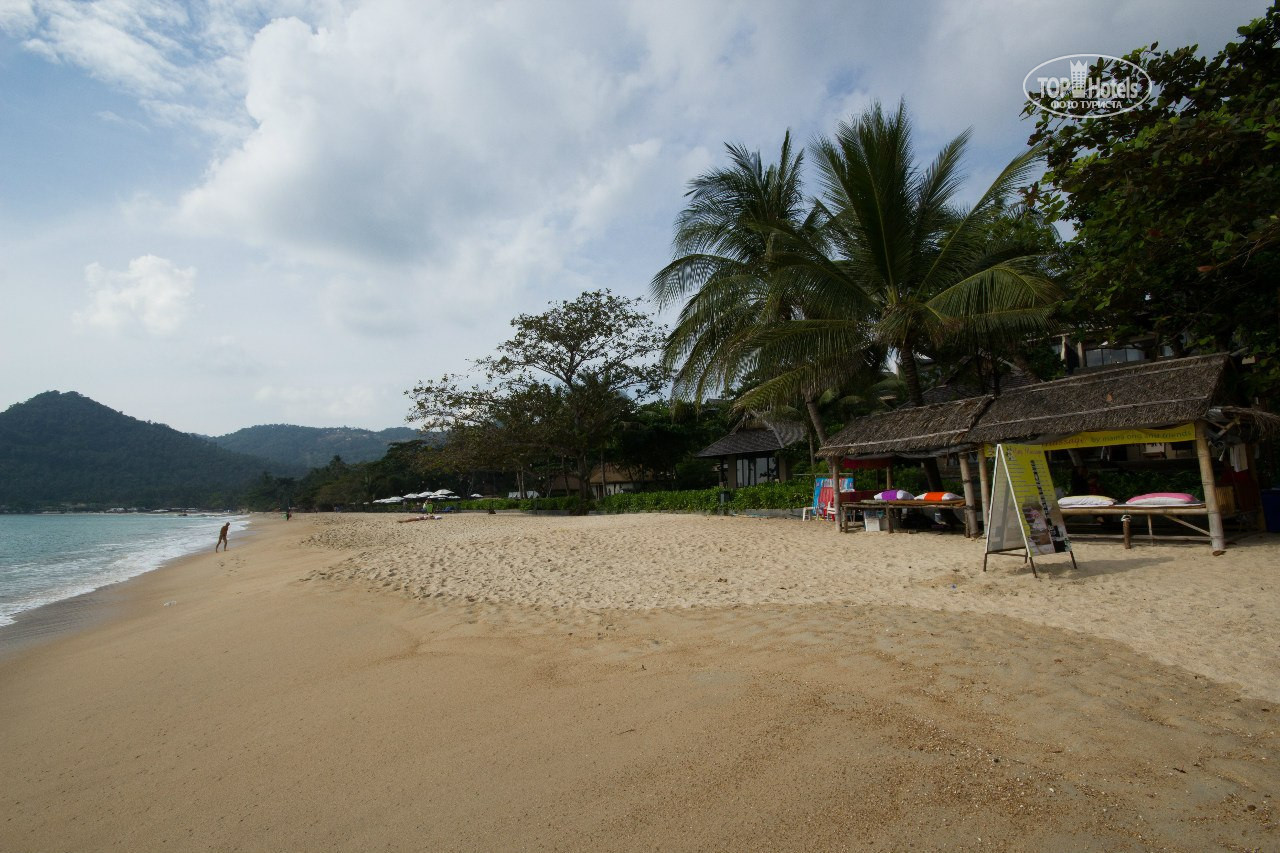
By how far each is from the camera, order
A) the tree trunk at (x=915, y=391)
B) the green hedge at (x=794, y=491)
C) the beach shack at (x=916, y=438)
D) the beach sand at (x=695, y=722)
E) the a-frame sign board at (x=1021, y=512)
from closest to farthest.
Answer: the beach sand at (x=695, y=722) < the a-frame sign board at (x=1021, y=512) < the beach shack at (x=916, y=438) < the green hedge at (x=794, y=491) < the tree trunk at (x=915, y=391)

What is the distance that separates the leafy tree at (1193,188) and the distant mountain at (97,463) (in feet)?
396

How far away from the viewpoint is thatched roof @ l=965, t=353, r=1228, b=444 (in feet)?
27.0

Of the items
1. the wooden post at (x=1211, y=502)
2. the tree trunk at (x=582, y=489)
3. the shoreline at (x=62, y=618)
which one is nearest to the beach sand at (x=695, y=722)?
the wooden post at (x=1211, y=502)

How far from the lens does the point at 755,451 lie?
26.9 metres

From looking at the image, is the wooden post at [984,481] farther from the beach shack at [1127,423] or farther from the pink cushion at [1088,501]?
the pink cushion at [1088,501]

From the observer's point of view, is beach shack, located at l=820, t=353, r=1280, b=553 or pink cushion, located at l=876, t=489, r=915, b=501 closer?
beach shack, located at l=820, t=353, r=1280, b=553

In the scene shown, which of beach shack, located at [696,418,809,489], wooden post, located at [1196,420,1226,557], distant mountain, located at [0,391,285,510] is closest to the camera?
wooden post, located at [1196,420,1226,557]

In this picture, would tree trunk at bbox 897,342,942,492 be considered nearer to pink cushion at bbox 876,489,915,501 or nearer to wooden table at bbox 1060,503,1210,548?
pink cushion at bbox 876,489,915,501

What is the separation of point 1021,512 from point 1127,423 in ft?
10.6

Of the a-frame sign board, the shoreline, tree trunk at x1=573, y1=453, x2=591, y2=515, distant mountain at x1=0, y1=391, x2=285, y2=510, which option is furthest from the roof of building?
distant mountain at x1=0, y1=391, x2=285, y2=510

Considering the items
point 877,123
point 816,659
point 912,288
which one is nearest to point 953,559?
point 816,659

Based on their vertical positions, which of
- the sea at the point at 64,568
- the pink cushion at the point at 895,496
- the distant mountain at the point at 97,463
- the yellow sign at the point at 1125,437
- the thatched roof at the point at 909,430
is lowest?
the sea at the point at 64,568

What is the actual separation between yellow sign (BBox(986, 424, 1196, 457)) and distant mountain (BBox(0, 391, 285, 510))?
394 ft

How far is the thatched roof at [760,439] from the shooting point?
23.9m
